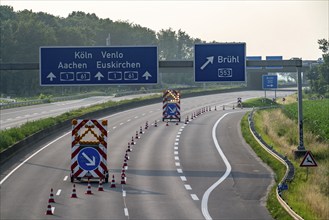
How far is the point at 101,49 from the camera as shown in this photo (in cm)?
4178

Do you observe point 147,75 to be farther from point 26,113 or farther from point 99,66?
point 26,113

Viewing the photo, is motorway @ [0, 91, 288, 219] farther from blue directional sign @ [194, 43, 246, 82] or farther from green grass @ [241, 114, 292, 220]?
blue directional sign @ [194, 43, 246, 82]

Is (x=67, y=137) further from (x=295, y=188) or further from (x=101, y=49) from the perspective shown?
(x=295, y=188)

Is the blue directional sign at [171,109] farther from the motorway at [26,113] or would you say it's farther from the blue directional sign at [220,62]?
the blue directional sign at [220,62]

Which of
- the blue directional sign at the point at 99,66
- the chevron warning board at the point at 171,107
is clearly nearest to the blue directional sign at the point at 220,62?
the blue directional sign at the point at 99,66

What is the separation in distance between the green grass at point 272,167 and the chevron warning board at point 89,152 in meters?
7.66

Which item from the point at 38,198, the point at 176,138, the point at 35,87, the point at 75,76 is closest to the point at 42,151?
the point at 75,76

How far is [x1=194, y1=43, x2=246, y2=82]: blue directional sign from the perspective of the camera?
135 feet

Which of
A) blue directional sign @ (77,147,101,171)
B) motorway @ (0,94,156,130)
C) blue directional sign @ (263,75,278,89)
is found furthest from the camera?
blue directional sign @ (263,75,278,89)

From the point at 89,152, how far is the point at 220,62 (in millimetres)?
10711

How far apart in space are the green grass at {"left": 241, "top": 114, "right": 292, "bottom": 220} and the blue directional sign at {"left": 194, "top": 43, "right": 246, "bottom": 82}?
4.84 meters

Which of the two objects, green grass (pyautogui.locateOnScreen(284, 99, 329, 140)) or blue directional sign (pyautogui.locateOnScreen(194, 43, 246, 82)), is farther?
green grass (pyautogui.locateOnScreen(284, 99, 329, 140))

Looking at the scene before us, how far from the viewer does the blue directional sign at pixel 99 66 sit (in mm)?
41406

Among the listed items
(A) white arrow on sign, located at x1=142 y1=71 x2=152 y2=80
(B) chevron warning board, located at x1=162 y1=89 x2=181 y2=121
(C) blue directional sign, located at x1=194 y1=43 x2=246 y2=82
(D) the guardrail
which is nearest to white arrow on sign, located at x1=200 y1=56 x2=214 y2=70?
(C) blue directional sign, located at x1=194 y1=43 x2=246 y2=82
